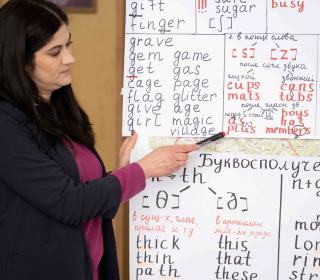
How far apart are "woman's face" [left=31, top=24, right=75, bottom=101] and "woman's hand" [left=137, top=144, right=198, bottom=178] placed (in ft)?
1.08

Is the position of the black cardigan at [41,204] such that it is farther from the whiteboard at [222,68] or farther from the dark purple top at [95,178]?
the whiteboard at [222,68]

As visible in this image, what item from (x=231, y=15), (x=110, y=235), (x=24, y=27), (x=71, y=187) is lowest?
(x=110, y=235)

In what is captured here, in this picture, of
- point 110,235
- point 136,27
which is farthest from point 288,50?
point 110,235

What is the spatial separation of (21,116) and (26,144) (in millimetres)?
69

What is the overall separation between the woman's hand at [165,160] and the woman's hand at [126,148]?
0.40 ft

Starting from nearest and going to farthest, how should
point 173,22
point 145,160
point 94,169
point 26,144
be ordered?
point 26,144, point 94,169, point 145,160, point 173,22

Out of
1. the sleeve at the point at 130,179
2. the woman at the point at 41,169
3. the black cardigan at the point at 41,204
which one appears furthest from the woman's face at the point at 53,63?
the sleeve at the point at 130,179

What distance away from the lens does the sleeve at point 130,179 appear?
1.09 metres

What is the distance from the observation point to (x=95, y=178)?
1139 mm

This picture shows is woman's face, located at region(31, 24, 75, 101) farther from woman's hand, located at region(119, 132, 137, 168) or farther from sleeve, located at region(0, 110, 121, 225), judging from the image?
woman's hand, located at region(119, 132, 137, 168)

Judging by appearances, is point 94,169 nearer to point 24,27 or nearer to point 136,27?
point 24,27

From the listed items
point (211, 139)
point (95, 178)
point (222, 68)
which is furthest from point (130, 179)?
point (222, 68)

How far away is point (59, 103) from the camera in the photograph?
1196mm

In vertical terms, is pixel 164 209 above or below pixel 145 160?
below
